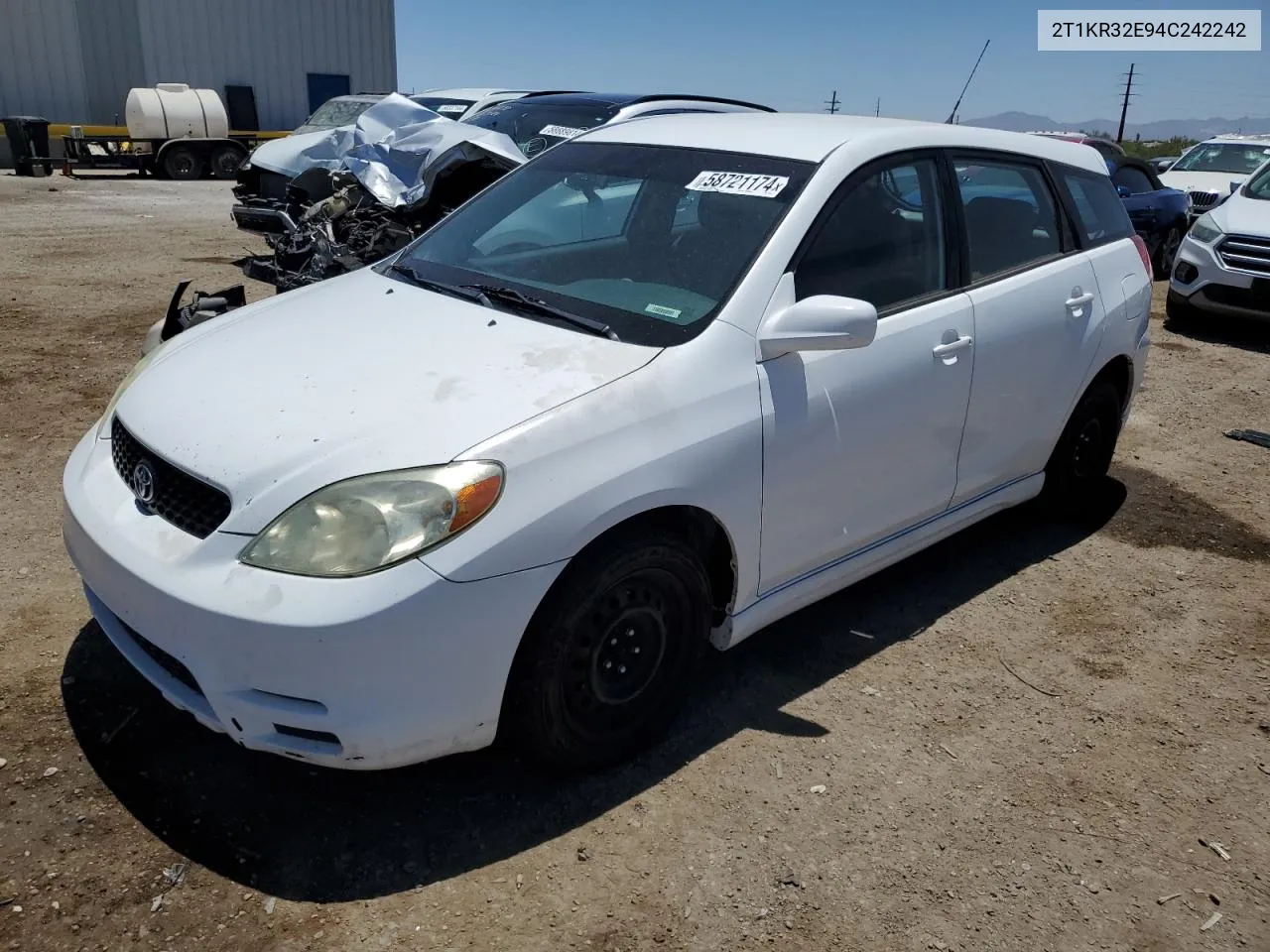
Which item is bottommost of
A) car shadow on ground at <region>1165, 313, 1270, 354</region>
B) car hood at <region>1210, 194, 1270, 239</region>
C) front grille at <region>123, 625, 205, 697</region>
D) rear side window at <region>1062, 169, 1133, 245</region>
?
car shadow on ground at <region>1165, 313, 1270, 354</region>

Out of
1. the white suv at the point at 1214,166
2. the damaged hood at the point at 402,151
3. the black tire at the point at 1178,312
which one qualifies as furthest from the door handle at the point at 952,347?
the white suv at the point at 1214,166

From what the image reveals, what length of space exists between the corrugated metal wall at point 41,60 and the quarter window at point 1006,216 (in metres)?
28.3

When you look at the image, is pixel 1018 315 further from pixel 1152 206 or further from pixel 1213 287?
pixel 1152 206

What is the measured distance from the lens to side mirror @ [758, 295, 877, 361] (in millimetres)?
2875

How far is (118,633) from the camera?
275cm

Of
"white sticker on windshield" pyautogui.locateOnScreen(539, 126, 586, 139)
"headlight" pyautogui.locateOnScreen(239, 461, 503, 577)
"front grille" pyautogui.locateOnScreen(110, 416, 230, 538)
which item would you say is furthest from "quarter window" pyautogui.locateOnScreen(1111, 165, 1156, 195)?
"front grille" pyautogui.locateOnScreen(110, 416, 230, 538)

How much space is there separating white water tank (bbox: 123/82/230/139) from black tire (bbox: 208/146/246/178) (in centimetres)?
63

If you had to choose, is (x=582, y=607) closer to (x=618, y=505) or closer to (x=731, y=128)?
(x=618, y=505)

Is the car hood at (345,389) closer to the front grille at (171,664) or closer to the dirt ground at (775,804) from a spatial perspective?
the front grille at (171,664)

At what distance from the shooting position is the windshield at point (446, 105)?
38.6 ft

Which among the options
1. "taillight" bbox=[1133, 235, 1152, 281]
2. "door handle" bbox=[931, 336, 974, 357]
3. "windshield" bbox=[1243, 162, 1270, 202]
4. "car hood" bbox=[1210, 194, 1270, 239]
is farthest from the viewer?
"windshield" bbox=[1243, 162, 1270, 202]

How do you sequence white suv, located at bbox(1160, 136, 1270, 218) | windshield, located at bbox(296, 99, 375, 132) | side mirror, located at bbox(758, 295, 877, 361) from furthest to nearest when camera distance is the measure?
1. white suv, located at bbox(1160, 136, 1270, 218)
2. windshield, located at bbox(296, 99, 375, 132)
3. side mirror, located at bbox(758, 295, 877, 361)

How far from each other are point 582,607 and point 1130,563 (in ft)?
10.0

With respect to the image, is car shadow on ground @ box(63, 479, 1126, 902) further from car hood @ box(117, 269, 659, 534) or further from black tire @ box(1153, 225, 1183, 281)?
black tire @ box(1153, 225, 1183, 281)
